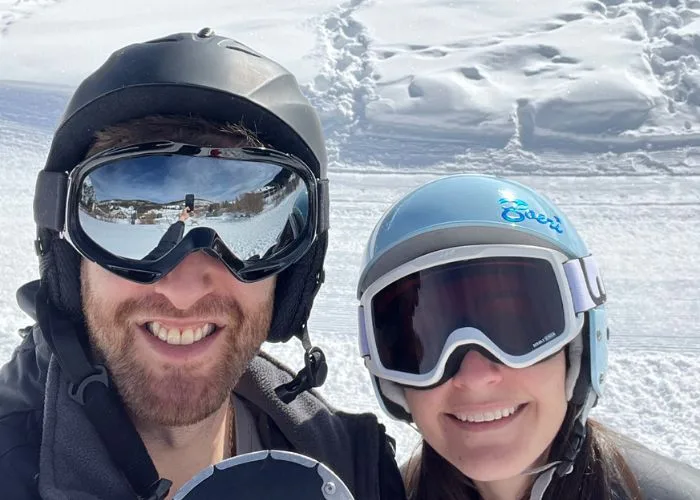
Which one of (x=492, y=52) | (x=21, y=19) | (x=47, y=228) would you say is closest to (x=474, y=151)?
(x=492, y=52)

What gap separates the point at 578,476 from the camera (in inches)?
91.1

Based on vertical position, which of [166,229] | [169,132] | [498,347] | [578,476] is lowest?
[578,476]

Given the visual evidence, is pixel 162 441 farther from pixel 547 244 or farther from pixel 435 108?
pixel 435 108

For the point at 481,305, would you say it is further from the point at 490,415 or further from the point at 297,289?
the point at 297,289

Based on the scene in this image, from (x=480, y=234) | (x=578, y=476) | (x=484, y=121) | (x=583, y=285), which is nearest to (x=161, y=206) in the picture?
(x=480, y=234)

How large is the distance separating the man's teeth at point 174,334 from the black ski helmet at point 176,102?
0.26 metres

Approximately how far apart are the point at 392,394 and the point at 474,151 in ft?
12.3

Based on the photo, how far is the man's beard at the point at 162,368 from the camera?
1985 millimetres

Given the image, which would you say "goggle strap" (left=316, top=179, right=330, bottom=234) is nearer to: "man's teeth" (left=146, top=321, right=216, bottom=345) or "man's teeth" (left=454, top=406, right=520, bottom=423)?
"man's teeth" (left=146, top=321, right=216, bottom=345)

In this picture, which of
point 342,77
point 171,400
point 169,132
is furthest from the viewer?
point 342,77

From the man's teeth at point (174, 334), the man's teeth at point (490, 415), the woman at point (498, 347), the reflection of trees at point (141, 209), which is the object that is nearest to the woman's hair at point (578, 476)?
the woman at point (498, 347)

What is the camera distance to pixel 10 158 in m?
5.86

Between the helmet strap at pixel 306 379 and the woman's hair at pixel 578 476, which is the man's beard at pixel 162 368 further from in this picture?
the woman's hair at pixel 578 476

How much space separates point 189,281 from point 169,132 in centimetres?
38
